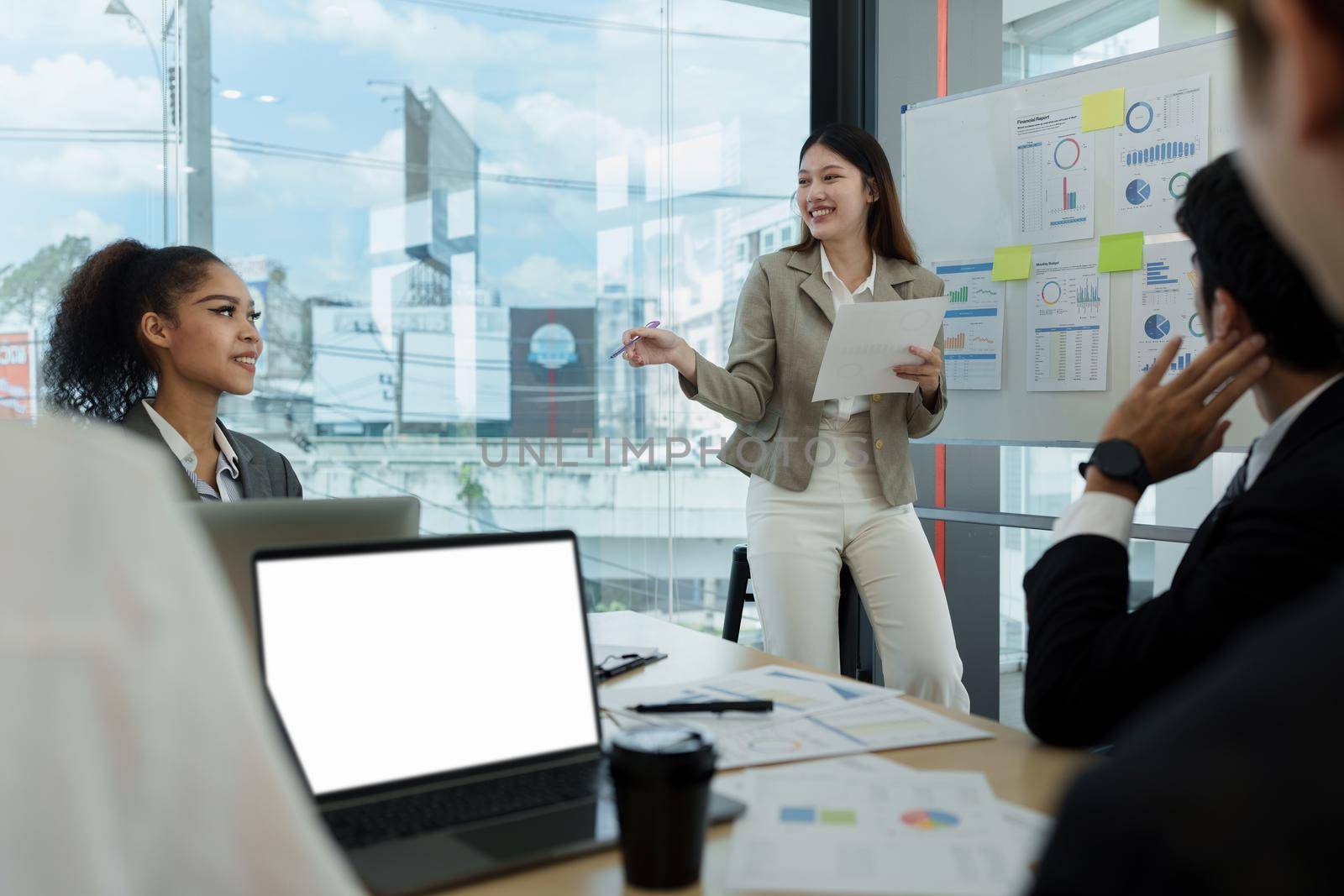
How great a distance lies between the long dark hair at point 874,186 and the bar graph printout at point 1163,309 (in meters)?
0.56

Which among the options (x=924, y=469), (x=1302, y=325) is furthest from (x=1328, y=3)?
(x=924, y=469)

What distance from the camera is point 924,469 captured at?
353cm

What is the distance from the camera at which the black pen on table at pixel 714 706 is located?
1.30m

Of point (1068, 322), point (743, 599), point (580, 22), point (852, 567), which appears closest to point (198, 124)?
point (580, 22)

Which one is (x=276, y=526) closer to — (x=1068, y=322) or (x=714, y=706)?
(x=714, y=706)

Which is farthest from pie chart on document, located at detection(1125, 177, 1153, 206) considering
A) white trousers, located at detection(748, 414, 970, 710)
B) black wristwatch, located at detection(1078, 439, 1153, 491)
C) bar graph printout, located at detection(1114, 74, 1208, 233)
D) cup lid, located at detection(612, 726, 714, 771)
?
cup lid, located at detection(612, 726, 714, 771)

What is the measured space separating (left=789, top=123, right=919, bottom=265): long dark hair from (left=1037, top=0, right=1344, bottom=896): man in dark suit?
2.63 meters

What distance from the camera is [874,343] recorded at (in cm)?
253

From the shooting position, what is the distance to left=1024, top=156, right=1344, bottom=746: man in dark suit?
109cm

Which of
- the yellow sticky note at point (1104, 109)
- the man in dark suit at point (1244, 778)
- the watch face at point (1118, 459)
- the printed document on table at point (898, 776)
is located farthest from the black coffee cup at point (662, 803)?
the yellow sticky note at point (1104, 109)

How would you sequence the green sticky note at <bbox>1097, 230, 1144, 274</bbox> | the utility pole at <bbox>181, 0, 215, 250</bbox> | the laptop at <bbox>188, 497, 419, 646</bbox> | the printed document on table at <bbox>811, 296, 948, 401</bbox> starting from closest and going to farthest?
the laptop at <bbox>188, 497, 419, 646</bbox> → the printed document on table at <bbox>811, 296, 948, 401</bbox> → the green sticky note at <bbox>1097, 230, 1144, 274</bbox> → the utility pole at <bbox>181, 0, 215, 250</bbox>

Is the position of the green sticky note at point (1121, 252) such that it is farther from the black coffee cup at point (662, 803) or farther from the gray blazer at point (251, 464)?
the black coffee cup at point (662, 803)

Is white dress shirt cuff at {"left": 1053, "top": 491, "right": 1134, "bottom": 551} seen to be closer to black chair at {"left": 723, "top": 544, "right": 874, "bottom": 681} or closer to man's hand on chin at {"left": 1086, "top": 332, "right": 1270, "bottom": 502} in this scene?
man's hand on chin at {"left": 1086, "top": 332, "right": 1270, "bottom": 502}

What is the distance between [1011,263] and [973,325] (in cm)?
20
